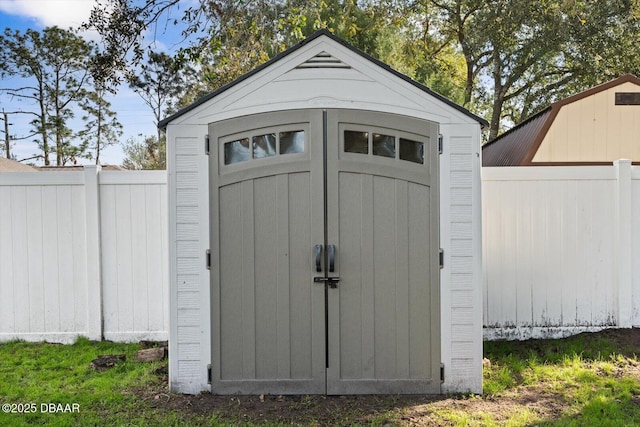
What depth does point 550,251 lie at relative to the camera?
518cm

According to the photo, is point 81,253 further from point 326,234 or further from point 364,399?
point 364,399

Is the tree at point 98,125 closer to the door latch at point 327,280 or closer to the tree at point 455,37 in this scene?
the tree at point 455,37

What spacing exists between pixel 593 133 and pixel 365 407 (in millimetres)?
4427

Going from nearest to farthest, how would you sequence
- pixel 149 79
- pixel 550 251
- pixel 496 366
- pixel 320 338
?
1. pixel 320 338
2. pixel 496 366
3. pixel 550 251
4. pixel 149 79

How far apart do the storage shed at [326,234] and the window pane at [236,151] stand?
29 mm

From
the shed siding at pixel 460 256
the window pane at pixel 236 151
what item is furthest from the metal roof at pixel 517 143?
the window pane at pixel 236 151

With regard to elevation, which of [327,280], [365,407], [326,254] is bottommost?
[365,407]

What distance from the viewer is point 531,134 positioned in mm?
6230

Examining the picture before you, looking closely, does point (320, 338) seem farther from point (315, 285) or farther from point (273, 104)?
point (273, 104)

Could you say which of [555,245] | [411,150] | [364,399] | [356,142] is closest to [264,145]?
[356,142]

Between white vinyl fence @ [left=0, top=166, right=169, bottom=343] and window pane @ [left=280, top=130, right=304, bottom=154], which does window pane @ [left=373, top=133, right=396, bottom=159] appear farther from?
white vinyl fence @ [left=0, top=166, right=169, bottom=343]

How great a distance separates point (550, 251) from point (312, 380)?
296 centimetres

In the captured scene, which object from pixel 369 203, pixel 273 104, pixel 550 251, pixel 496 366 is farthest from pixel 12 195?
pixel 550 251

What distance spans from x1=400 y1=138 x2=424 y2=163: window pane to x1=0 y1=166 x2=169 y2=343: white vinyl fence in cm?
273
